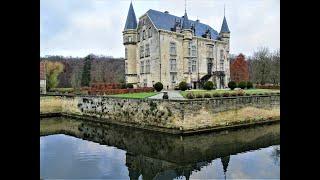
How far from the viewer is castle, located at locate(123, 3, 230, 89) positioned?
25.2 meters

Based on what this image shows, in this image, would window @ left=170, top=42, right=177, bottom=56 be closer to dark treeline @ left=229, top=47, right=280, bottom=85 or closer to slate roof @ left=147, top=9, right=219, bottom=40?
slate roof @ left=147, top=9, right=219, bottom=40

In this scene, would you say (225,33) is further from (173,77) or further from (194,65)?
(173,77)

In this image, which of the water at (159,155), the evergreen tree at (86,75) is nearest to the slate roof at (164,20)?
the water at (159,155)

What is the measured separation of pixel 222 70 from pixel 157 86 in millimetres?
10485

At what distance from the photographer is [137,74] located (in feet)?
91.1

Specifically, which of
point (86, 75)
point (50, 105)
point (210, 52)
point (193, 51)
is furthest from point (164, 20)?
point (86, 75)

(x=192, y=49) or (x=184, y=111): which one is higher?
(x=192, y=49)

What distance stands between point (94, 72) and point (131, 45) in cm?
1465

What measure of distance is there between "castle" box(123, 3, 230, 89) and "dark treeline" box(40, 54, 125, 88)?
11.8 meters

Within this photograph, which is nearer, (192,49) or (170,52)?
(170,52)

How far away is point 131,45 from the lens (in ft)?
91.9

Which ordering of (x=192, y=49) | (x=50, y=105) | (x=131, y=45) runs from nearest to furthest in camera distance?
1. (x=50, y=105)
2. (x=192, y=49)
3. (x=131, y=45)
